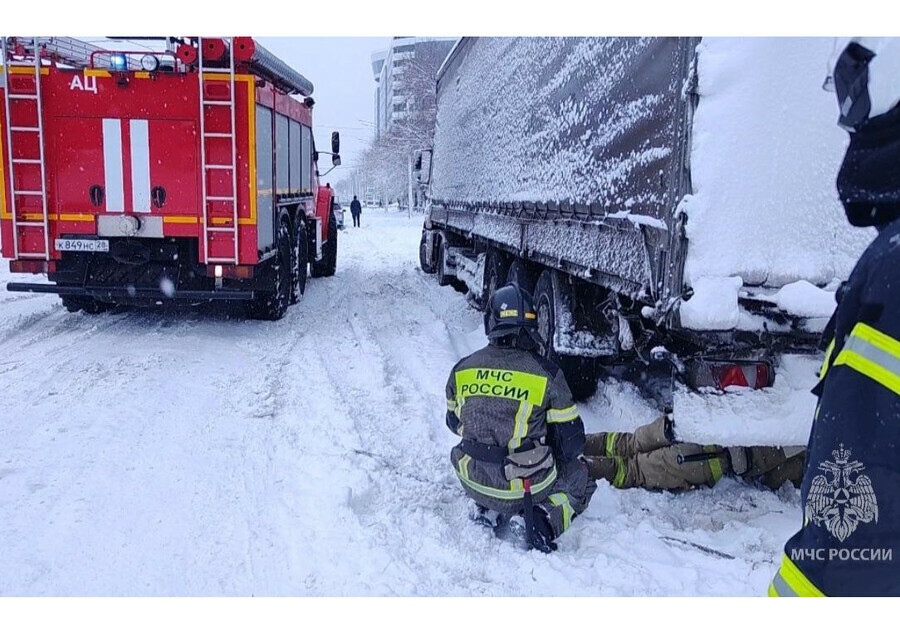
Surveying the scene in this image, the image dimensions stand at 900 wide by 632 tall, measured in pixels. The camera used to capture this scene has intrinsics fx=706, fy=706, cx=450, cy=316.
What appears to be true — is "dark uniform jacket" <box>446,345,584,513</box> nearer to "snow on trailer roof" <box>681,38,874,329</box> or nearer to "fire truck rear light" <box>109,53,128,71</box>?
"snow on trailer roof" <box>681,38,874,329</box>

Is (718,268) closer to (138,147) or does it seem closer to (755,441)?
(755,441)

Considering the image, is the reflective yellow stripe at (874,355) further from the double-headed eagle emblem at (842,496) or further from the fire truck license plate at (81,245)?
the fire truck license plate at (81,245)

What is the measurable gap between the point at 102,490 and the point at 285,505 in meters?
1.06

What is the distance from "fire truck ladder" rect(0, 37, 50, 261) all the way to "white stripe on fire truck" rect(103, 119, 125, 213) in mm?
593

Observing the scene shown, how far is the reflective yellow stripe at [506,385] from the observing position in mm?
3439

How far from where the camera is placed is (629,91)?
12.8ft

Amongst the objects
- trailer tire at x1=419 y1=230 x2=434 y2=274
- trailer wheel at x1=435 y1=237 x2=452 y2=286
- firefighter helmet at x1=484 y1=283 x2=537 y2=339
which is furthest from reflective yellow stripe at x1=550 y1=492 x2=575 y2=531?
trailer tire at x1=419 y1=230 x2=434 y2=274

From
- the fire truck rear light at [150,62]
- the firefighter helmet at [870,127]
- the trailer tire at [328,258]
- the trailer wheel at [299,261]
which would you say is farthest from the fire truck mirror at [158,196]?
the firefighter helmet at [870,127]

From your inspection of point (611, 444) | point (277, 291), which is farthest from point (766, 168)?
point (277, 291)

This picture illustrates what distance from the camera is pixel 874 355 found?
117cm

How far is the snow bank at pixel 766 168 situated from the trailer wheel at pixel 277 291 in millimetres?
6079

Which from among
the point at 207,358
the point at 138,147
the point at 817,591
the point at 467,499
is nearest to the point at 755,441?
the point at 467,499

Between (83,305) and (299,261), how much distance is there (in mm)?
2799

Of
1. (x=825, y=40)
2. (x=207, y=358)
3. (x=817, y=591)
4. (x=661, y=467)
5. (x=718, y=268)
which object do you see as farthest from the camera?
(x=207, y=358)
